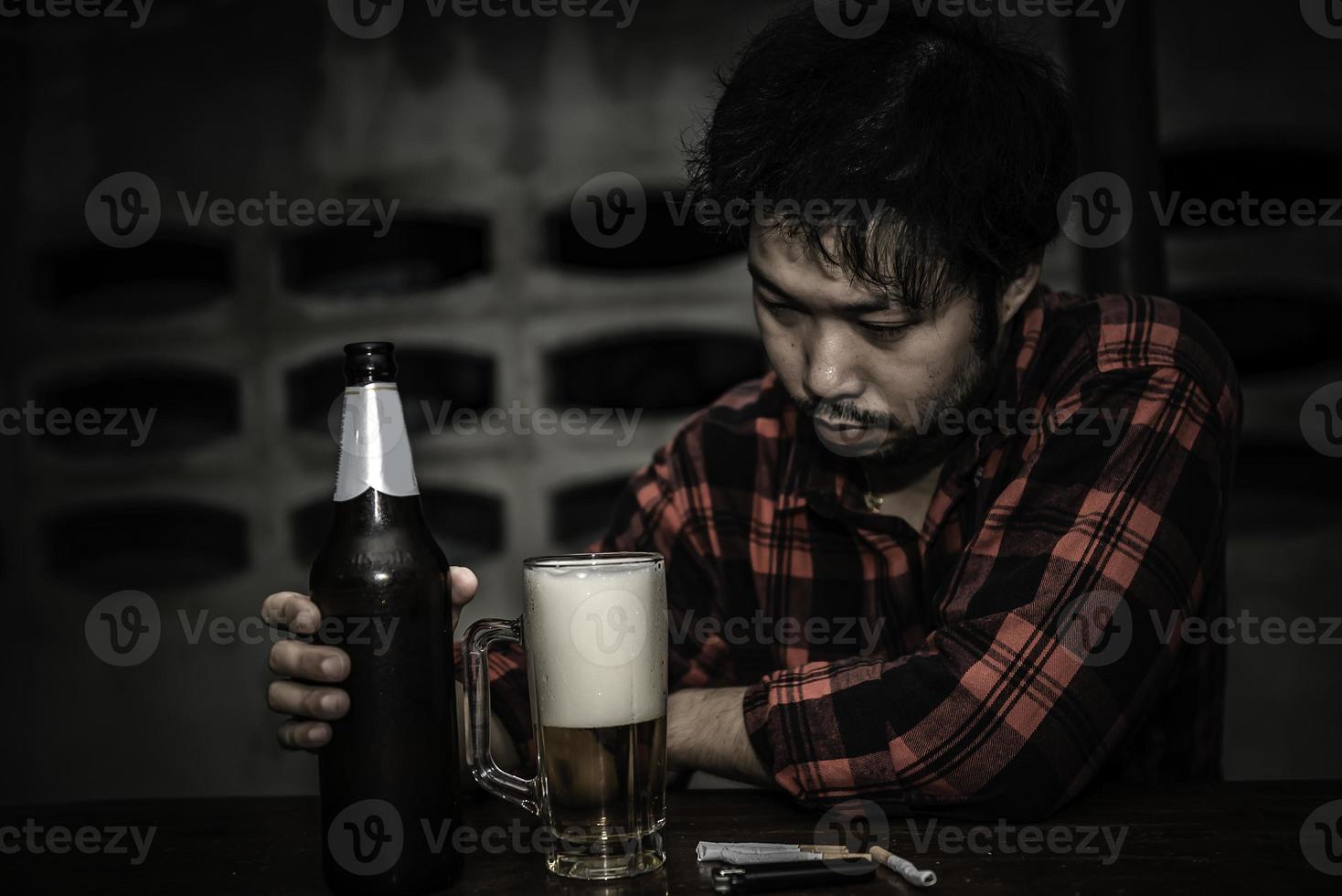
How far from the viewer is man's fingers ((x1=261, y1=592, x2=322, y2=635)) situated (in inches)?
34.8

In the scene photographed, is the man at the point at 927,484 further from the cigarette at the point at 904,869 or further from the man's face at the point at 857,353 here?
the cigarette at the point at 904,869

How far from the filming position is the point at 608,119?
2775mm

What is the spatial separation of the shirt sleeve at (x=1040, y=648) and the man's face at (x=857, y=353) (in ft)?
0.46

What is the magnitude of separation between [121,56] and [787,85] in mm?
2234

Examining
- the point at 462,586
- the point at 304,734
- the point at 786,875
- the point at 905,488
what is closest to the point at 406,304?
the point at 905,488

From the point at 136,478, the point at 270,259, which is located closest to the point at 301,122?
the point at 270,259

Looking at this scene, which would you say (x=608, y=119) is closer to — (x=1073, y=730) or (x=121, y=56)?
(x=121, y=56)

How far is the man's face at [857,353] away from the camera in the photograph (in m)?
1.30

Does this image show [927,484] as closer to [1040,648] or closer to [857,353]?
[857,353]

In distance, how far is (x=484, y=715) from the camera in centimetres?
94

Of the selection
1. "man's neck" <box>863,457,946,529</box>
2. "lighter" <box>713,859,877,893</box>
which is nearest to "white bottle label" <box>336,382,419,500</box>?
"lighter" <box>713,859,877,893</box>

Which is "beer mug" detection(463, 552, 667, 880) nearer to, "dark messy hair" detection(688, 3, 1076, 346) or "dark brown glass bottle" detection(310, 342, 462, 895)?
"dark brown glass bottle" detection(310, 342, 462, 895)

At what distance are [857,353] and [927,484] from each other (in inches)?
12.9

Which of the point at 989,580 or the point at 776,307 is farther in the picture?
the point at 776,307
